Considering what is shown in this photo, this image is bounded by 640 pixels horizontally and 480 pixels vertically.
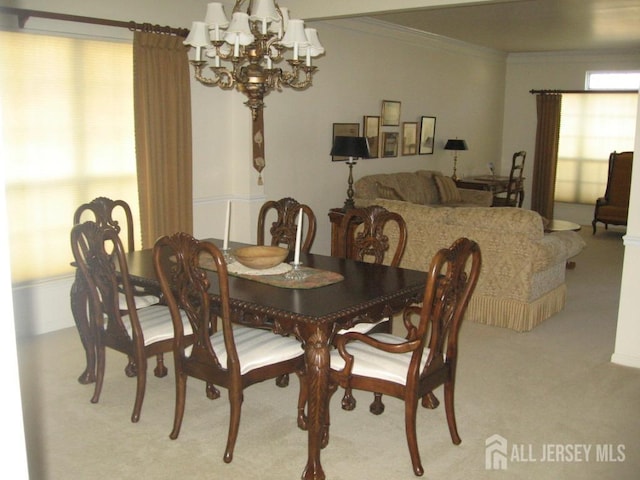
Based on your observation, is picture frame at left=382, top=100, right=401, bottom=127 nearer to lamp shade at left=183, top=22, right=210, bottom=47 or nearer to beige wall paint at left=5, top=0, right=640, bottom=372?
beige wall paint at left=5, top=0, right=640, bottom=372

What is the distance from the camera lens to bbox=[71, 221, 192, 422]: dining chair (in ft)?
10.6

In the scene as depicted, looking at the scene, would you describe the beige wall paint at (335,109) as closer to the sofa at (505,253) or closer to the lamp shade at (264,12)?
the sofa at (505,253)

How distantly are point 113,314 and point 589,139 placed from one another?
28.5ft

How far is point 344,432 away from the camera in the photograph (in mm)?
3279

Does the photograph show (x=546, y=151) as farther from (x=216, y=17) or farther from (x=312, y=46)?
(x=216, y=17)

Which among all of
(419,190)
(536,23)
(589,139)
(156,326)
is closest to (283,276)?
(156,326)

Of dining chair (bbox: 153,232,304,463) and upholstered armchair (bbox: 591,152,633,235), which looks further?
upholstered armchair (bbox: 591,152,633,235)

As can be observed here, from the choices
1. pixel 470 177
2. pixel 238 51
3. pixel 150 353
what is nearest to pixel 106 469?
pixel 150 353

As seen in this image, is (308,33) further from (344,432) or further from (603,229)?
(603,229)

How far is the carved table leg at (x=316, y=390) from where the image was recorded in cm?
276

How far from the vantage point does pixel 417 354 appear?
2771 millimetres

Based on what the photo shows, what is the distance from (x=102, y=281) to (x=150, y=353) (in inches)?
17.6

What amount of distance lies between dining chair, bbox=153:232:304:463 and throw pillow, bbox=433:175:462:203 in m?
5.32

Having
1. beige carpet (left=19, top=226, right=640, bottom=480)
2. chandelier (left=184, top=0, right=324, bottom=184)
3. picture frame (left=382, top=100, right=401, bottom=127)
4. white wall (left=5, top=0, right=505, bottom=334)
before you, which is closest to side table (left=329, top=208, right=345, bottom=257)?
white wall (left=5, top=0, right=505, bottom=334)
